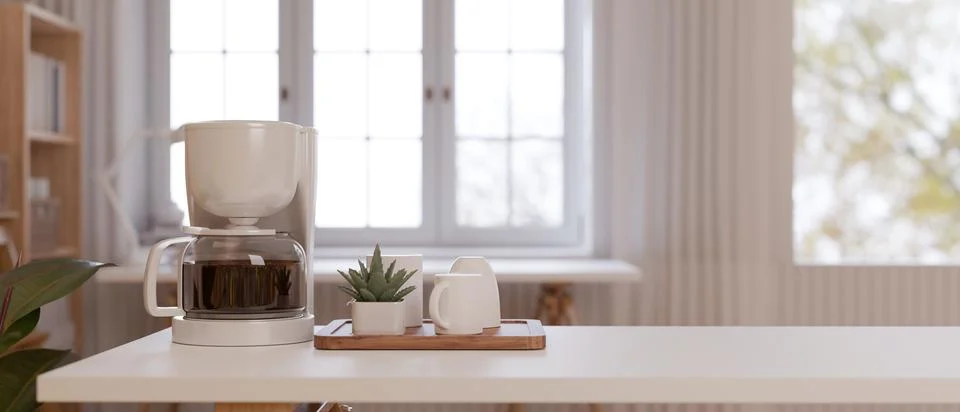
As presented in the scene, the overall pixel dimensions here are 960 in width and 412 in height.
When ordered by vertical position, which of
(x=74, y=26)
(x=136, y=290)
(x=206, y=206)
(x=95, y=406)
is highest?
(x=74, y=26)

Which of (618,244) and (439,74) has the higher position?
(439,74)

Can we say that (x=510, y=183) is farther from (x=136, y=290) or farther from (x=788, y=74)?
(x=136, y=290)

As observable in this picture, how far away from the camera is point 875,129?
216 inches

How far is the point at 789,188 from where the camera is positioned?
336cm

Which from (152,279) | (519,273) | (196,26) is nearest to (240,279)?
(152,279)

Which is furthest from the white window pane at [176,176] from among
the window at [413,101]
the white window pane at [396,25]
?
the white window pane at [396,25]

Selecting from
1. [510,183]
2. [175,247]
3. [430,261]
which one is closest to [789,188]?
[510,183]

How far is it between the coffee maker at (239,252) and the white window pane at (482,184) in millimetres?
2166

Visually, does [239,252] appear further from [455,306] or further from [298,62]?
[298,62]

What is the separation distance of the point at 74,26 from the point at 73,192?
56 cm

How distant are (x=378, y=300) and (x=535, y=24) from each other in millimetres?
2402

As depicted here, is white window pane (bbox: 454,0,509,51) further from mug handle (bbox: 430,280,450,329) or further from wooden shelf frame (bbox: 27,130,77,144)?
mug handle (bbox: 430,280,450,329)

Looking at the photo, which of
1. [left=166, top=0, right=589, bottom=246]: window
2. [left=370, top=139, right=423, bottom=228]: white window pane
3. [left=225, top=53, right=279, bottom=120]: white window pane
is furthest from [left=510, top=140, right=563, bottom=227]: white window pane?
[left=225, top=53, right=279, bottom=120]: white window pane

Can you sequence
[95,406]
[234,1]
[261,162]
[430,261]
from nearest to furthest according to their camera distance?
[261,162], [430,261], [95,406], [234,1]
